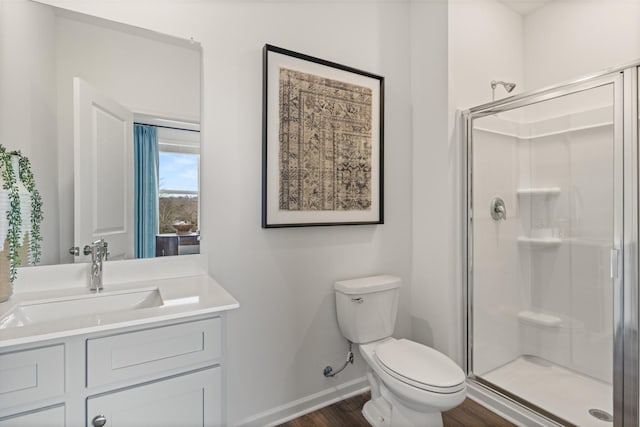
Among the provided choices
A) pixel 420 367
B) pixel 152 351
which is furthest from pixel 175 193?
pixel 420 367

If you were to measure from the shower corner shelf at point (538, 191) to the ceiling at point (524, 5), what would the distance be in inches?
52.1

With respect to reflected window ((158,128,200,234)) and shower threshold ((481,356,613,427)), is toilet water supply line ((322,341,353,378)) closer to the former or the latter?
shower threshold ((481,356,613,427))

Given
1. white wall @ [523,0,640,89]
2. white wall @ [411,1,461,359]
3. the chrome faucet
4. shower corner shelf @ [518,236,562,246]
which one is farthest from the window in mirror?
white wall @ [523,0,640,89]

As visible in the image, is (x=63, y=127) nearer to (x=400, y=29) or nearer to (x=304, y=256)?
(x=304, y=256)

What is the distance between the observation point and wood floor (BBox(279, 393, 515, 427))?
1.77 metres

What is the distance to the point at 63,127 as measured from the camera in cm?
129

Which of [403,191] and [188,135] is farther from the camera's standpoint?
[403,191]

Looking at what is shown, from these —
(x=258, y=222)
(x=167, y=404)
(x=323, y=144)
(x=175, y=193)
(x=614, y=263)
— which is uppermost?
(x=323, y=144)

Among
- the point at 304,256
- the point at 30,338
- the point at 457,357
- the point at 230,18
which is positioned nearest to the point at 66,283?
the point at 30,338

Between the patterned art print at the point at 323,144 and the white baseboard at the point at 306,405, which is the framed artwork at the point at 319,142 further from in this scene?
the white baseboard at the point at 306,405

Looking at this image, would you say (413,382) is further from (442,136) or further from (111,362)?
(442,136)

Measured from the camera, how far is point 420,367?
153 centimetres

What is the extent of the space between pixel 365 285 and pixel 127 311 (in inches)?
46.1

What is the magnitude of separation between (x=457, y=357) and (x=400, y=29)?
211cm
